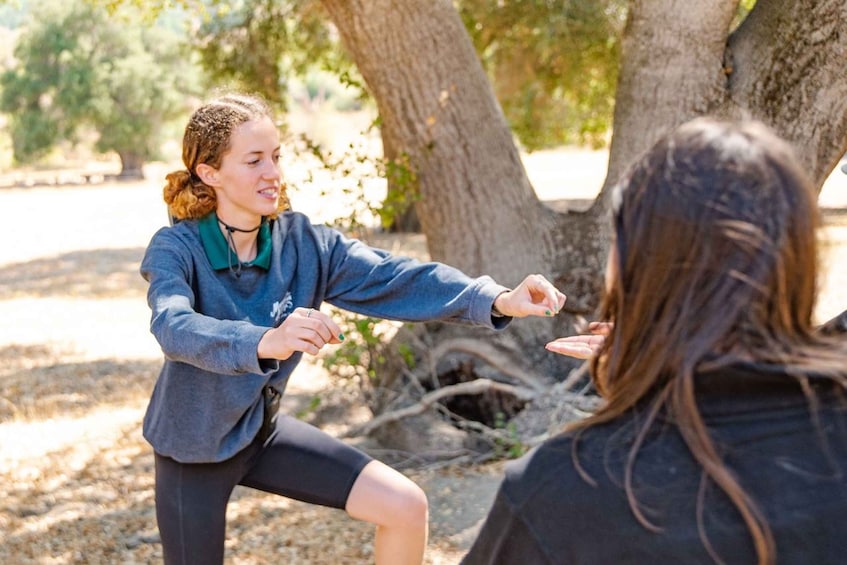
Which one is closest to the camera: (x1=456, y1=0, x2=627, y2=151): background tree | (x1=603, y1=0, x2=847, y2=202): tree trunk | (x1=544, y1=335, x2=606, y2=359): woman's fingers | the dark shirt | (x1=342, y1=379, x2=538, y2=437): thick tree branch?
the dark shirt

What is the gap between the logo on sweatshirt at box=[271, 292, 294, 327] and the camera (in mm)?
3023

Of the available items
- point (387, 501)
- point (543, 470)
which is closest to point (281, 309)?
point (387, 501)

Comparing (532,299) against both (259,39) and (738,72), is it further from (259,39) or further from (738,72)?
(259,39)

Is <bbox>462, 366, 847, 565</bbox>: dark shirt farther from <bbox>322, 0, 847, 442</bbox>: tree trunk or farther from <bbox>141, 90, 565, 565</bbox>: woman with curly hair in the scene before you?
<bbox>322, 0, 847, 442</bbox>: tree trunk

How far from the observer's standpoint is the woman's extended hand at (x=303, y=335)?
2369 millimetres

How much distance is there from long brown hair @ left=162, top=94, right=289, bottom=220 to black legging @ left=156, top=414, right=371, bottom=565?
720mm

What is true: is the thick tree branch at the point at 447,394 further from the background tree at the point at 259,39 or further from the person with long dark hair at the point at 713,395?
the background tree at the point at 259,39

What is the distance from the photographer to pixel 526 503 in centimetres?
145

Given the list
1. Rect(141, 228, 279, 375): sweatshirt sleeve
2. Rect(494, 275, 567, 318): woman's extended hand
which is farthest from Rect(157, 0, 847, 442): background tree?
Rect(141, 228, 279, 375): sweatshirt sleeve

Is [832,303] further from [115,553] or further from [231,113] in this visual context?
[231,113]

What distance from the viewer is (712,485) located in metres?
1.35

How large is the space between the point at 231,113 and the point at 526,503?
1980 mm

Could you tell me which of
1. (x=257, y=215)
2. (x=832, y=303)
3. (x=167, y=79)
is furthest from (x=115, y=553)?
(x=167, y=79)

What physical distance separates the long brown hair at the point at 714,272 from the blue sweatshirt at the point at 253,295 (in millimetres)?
1476
